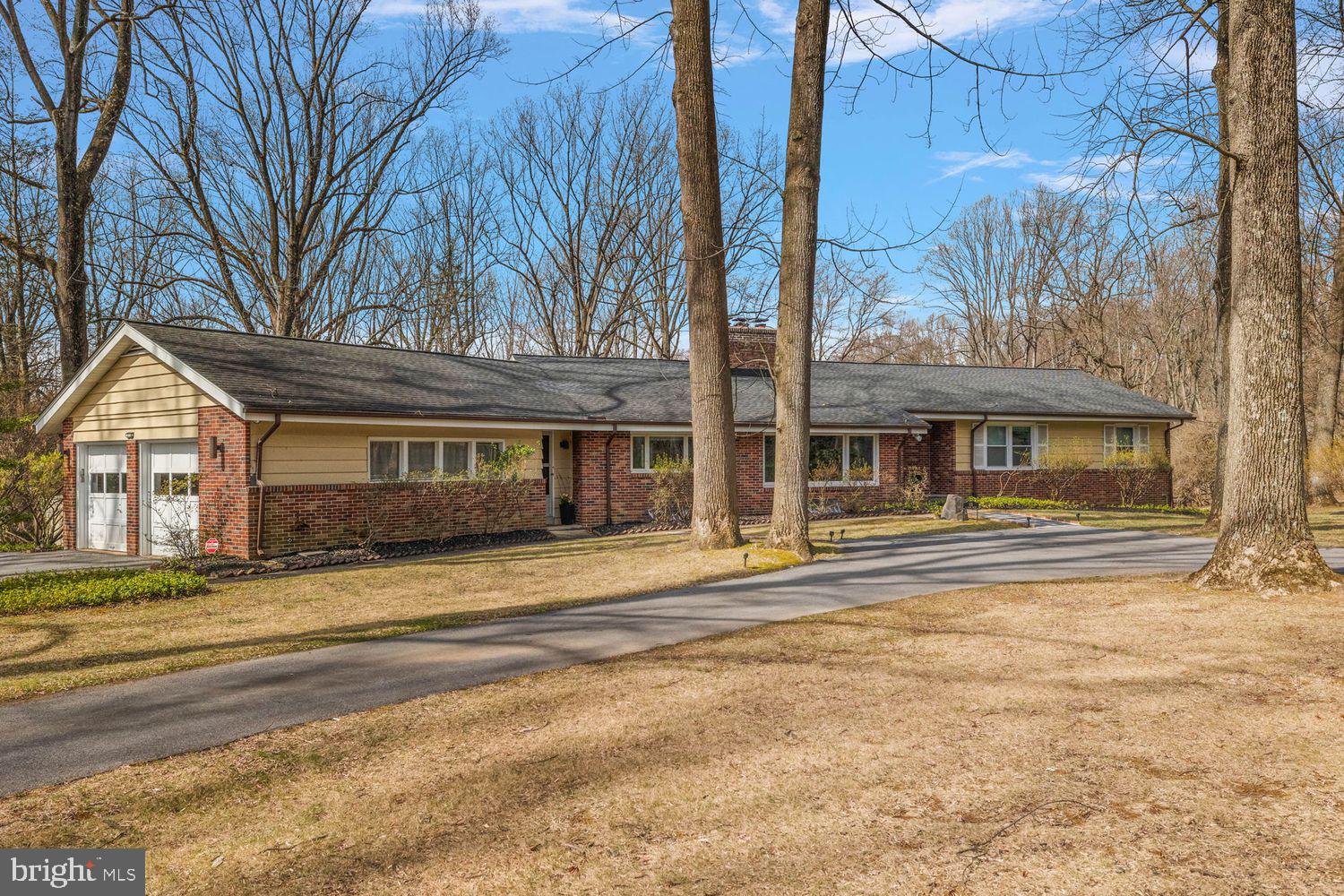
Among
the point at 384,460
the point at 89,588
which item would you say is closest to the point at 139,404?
the point at 384,460

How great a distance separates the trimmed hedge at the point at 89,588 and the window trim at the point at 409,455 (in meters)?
4.94

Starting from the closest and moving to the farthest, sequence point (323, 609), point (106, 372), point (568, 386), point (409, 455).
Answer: point (323, 609)
point (106, 372)
point (409, 455)
point (568, 386)

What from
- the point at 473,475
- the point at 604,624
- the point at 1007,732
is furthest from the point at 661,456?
the point at 1007,732

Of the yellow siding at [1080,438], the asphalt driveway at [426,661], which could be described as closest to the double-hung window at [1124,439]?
the yellow siding at [1080,438]

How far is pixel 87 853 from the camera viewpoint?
3617 mm

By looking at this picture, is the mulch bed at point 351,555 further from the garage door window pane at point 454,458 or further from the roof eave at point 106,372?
the roof eave at point 106,372

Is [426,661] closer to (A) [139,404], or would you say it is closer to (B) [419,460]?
(B) [419,460]

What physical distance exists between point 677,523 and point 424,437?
20.1 ft

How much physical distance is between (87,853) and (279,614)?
19.7 feet

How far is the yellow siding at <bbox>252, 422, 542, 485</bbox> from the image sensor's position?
48.5 ft

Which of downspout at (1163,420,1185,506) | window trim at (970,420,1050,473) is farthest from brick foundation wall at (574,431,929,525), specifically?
downspout at (1163,420,1185,506)

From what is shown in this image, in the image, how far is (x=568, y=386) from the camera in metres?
22.5

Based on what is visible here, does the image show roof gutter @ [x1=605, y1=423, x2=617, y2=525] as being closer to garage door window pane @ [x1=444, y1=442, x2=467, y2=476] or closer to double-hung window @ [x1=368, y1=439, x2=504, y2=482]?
double-hung window @ [x1=368, y1=439, x2=504, y2=482]

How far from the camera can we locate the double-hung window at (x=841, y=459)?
888 inches
